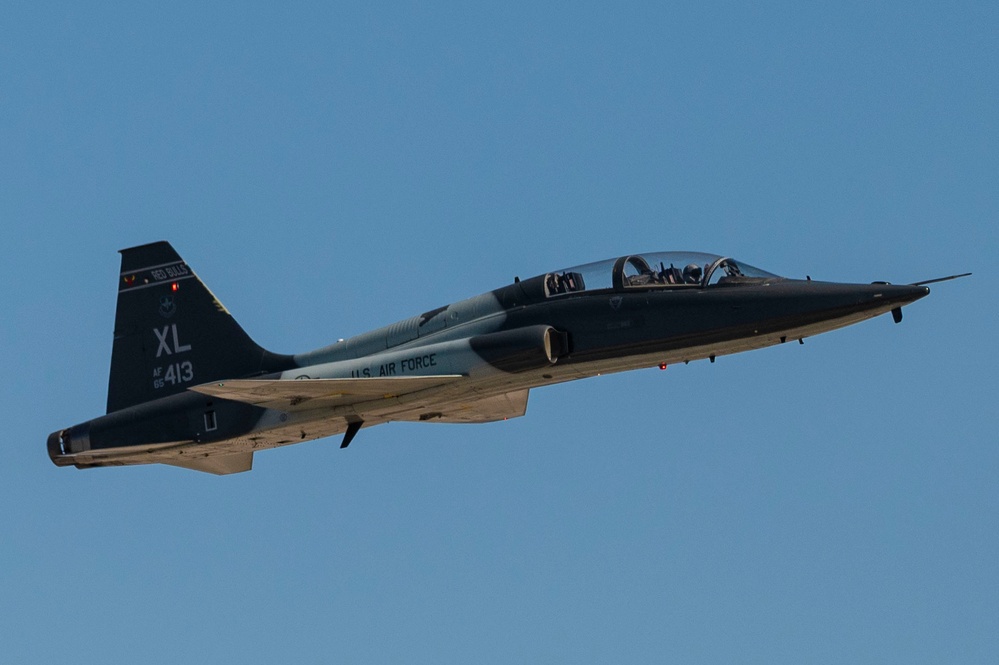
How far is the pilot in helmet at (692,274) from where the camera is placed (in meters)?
23.2

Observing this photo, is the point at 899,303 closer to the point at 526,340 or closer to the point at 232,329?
the point at 526,340

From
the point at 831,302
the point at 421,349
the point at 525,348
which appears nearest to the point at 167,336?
the point at 421,349

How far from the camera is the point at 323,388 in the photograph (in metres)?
24.6

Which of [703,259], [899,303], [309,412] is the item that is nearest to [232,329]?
[309,412]

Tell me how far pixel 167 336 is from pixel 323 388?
14.9 feet

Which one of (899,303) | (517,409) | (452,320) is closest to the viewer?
(899,303)

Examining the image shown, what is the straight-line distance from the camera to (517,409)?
88.0 ft

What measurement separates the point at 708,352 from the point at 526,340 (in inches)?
109

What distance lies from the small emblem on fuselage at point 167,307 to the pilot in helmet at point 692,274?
32.4 ft

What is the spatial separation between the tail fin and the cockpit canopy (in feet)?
19.5

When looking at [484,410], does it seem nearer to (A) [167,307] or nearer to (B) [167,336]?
(B) [167,336]

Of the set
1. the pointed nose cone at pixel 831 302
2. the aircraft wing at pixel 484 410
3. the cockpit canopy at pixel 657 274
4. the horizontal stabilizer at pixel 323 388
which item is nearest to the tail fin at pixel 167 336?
the horizontal stabilizer at pixel 323 388

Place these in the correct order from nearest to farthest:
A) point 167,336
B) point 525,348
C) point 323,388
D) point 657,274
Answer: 1. point 525,348
2. point 657,274
3. point 323,388
4. point 167,336

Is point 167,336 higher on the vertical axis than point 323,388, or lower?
higher
